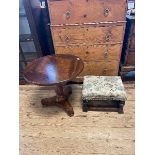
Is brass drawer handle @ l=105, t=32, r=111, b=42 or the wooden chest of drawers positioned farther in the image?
brass drawer handle @ l=105, t=32, r=111, b=42

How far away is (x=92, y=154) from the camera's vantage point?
1719 millimetres

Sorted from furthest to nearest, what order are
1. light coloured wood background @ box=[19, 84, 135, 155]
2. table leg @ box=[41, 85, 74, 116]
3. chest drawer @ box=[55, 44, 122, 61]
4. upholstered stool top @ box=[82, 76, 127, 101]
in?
chest drawer @ box=[55, 44, 122, 61], table leg @ box=[41, 85, 74, 116], upholstered stool top @ box=[82, 76, 127, 101], light coloured wood background @ box=[19, 84, 135, 155]

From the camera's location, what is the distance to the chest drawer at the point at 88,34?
2.16 meters

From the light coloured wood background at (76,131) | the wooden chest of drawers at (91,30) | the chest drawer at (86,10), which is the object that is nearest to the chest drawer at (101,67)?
the wooden chest of drawers at (91,30)

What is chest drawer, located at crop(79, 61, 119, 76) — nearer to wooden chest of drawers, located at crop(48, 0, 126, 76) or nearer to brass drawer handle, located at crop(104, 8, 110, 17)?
wooden chest of drawers, located at crop(48, 0, 126, 76)

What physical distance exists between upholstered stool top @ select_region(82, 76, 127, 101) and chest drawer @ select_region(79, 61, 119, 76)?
0.33 m

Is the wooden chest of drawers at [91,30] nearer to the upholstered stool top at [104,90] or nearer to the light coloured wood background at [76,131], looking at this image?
the upholstered stool top at [104,90]

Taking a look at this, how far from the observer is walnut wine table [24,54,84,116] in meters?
1.80

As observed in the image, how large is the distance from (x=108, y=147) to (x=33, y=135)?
2.47 feet

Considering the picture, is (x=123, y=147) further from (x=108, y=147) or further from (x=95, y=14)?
(x=95, y=14)

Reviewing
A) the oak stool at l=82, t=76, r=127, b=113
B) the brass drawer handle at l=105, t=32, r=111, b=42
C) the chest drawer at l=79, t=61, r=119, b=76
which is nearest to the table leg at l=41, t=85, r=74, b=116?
the oak stool at l=82, t=76, r=127, b=113
